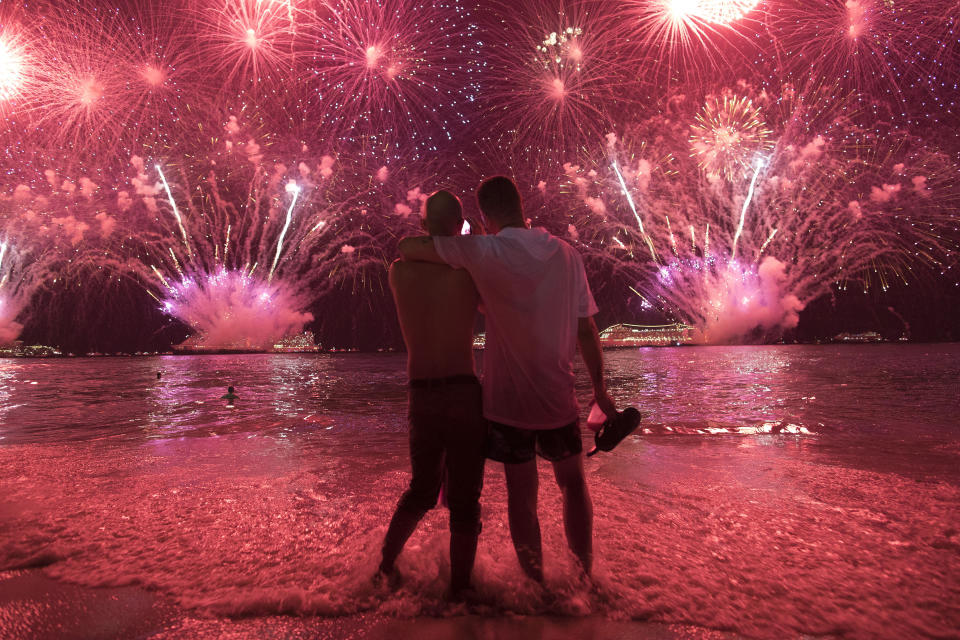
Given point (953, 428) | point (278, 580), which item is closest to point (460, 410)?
point (278, 580)

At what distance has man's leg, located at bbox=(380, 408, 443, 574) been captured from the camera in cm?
245

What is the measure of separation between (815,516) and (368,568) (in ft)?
10.8

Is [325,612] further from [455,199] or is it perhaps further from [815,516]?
[815,516]

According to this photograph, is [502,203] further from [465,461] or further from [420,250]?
[465,461]

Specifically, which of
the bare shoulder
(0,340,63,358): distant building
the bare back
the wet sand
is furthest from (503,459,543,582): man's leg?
(0,340,63,358): distant building

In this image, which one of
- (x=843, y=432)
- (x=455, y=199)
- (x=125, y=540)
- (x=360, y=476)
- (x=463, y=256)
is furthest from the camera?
(x=843, y=432)

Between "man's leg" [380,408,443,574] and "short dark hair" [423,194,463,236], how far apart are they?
3.10 feet

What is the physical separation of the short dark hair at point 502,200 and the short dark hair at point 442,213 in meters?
0.17

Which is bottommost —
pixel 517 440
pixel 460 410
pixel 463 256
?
pixel 517 440

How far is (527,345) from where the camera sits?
94.2 inches

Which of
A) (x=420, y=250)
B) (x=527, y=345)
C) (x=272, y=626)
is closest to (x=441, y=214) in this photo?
(x=420, y=250)

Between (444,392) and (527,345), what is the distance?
0.45 meters

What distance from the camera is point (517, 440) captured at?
242 centimetres

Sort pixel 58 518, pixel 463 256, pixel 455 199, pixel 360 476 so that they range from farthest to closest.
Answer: pixel 360 476 → pixel 58 518 → pixel 455 199 → pixel 463 256
